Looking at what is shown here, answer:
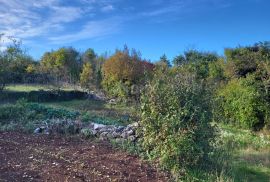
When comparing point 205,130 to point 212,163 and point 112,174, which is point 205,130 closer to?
point 212,163

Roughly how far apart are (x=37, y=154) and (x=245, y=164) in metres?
4.34

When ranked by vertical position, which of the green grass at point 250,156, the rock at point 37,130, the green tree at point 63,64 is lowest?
the green grass at point 250,156

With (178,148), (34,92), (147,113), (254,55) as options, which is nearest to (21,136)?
(147,113)

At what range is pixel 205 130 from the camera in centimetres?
616

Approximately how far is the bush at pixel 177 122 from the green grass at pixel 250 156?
88 cm

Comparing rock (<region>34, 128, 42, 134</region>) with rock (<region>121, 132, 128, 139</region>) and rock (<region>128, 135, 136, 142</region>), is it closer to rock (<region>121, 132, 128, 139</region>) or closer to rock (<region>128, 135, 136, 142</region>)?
rock (<region>121, 132, 128, 139</region>)

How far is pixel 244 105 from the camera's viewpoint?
42.2 feet

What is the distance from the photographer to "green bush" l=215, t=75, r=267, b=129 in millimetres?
12633

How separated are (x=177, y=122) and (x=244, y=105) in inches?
304

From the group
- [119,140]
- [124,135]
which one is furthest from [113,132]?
[119,140]

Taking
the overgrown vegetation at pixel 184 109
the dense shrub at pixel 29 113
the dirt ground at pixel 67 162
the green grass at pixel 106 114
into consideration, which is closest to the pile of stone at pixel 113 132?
the overgrown vegetation at pixel 184 109

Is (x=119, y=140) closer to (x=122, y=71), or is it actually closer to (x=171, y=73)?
(x=171, y=73)

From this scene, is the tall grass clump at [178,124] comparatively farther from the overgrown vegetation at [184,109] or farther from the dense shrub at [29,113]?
the dense shrub at [29,113]

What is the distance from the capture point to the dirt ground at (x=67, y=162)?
499cm
